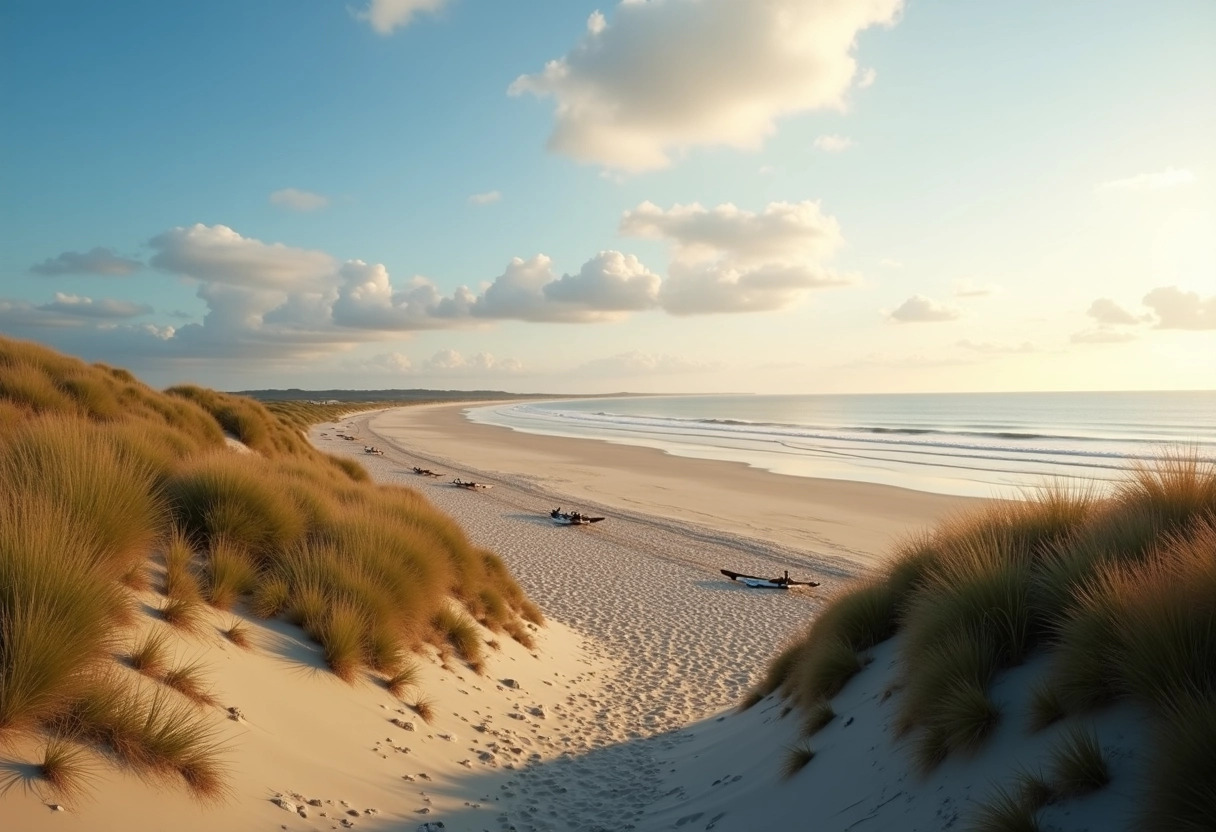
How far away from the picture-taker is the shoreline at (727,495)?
21094mm

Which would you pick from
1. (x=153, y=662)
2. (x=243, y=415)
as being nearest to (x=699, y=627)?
(x=153, y=662)

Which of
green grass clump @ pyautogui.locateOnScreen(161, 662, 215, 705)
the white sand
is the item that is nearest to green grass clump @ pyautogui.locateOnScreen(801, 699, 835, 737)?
the white sand

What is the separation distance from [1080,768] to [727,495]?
84.3 ft

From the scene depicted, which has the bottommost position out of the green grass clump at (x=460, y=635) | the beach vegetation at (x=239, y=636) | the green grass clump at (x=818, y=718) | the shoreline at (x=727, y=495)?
the shoreline at (x=727, y=495)

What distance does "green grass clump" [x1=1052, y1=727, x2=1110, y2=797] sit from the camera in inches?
Answer: 121

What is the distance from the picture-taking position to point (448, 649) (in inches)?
311

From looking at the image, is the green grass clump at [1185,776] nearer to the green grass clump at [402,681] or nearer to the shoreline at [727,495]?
the green grass clump at [402,681]

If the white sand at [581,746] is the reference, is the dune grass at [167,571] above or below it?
above

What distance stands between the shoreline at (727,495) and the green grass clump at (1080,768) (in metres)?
8.60

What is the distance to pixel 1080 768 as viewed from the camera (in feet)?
10.2

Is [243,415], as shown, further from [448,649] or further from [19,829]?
[19,829]

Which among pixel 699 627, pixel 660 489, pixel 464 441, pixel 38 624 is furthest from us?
pixel 464 441

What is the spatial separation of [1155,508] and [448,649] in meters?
6.51

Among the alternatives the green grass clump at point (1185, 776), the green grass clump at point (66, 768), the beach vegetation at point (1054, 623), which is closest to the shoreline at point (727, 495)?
the beach vegetation at point (1054, 623)
